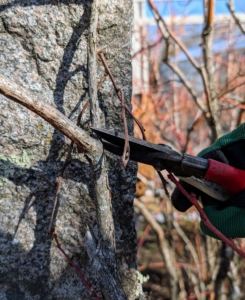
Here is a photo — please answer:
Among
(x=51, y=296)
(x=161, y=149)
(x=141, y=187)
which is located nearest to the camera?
(x=161, y=149)

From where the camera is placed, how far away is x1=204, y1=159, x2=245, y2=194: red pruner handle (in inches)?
37.3

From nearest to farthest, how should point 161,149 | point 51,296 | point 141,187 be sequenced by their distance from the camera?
point 161,149, point 51,296, point 141,187

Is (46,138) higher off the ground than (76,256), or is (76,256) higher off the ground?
(46,138)

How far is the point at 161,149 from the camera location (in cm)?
92

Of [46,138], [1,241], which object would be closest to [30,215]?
[1,241]

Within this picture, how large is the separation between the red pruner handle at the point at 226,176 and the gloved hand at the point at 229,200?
0.07 ft

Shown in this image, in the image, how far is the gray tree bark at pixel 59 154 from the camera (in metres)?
0.95

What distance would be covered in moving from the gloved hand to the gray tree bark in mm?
210

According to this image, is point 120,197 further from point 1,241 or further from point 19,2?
point 19,2

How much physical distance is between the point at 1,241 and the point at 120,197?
318 mm

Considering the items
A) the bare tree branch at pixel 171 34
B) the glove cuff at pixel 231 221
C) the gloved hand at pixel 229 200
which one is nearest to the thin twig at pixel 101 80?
the gloved hand at pixel 229 200

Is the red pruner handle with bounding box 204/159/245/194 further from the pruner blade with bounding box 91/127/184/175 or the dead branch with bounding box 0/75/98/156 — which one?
the dead branch with bounding box 0/75/98/156

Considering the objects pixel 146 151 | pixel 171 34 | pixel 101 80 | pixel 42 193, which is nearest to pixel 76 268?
pixel 42 193

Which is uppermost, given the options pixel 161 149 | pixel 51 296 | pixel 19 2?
pixel 19 2
